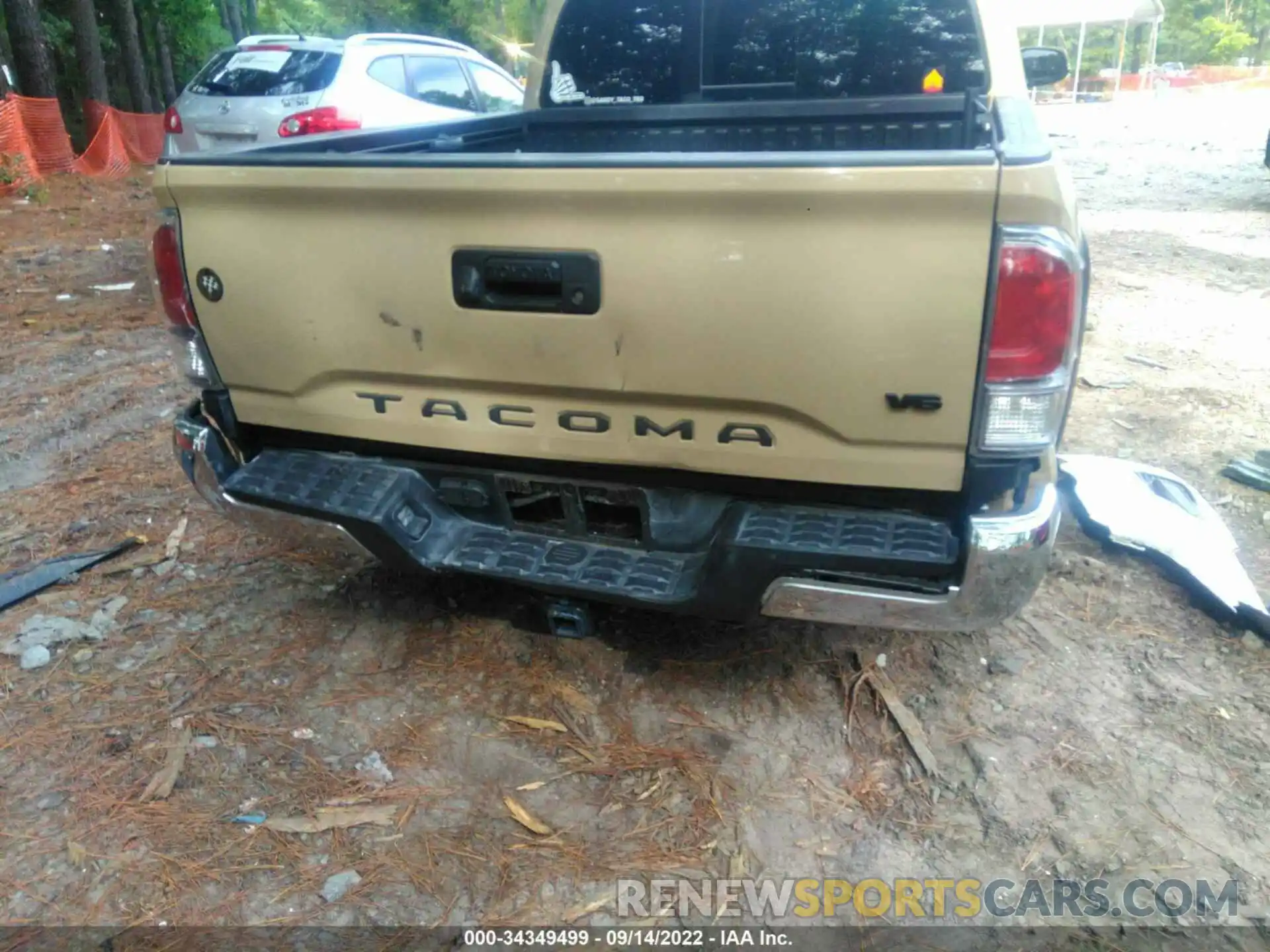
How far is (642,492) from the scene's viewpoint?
102 inches

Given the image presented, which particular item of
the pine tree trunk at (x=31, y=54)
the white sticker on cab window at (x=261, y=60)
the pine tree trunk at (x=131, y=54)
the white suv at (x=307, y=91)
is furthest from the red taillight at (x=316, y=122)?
the pine tree trunk at (x=131, y=54)

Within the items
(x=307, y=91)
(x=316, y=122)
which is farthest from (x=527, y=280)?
(x=307, y=91)

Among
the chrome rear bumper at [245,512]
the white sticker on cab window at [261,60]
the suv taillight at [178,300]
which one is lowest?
the chrome rear bumper at [245,512]

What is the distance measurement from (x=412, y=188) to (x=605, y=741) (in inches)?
63.9

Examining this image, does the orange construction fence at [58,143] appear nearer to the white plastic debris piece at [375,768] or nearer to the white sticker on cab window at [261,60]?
the white sticker on cab window at [261,60]

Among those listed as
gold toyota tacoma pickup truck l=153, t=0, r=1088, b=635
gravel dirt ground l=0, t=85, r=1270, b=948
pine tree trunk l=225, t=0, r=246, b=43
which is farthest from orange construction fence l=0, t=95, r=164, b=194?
gold toyota tacoma pickup truck l=153, t=0, r=1088, b=635

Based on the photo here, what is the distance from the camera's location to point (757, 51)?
158 inches

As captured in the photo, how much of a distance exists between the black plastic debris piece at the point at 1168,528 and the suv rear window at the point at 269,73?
6998 mm

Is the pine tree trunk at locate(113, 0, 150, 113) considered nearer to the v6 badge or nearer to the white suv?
the white suv

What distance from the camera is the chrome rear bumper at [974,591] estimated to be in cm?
220

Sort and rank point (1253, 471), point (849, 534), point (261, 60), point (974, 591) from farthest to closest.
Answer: point (261, 60) < point (1253, 471) < point (849, 534) < point (974, 591)

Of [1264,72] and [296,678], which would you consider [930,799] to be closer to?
[296,678]

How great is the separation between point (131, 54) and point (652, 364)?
20.0 meters

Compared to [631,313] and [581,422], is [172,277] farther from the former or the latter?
[631,313]
